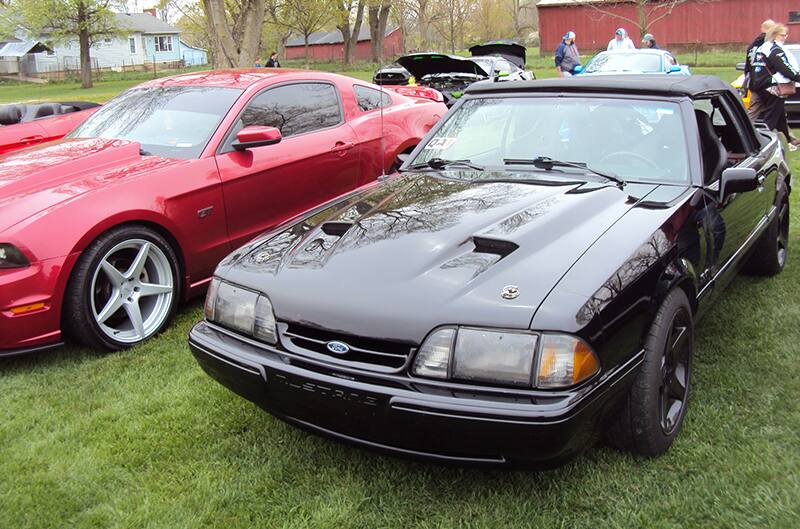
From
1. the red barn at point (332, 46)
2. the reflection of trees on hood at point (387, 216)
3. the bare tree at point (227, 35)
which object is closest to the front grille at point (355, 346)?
the reflection of trees on hood at point (387, 216)

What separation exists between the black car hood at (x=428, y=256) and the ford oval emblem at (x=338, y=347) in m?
0.06

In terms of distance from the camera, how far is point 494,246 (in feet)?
8.18

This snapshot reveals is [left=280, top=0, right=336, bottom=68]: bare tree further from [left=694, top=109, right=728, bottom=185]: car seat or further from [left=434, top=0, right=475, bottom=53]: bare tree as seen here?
[left=694, top=109, right=728, bottom=185]: car seat

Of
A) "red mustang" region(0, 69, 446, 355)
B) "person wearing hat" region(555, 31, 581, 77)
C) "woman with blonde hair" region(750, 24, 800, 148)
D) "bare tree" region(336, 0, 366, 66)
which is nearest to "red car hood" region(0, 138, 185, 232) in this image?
"red mustang" region(0, 69, 446, 355)

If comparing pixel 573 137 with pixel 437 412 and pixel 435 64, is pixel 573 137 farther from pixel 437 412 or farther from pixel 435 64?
pixel 435 64

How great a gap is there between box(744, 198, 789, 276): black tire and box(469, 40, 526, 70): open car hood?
12.0 meters

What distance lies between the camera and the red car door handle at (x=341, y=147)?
17.0ft

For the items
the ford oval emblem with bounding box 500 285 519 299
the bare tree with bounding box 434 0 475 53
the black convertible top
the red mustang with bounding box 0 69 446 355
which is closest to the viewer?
the ford oval emblem with bounding box 500 285 519 299

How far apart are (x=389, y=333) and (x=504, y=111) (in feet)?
6.35

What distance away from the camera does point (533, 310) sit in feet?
6.99

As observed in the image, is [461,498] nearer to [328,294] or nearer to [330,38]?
[328,294]

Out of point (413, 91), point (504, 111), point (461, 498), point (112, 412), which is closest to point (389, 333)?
point (461, 498)

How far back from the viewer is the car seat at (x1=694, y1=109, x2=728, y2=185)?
10.6ft

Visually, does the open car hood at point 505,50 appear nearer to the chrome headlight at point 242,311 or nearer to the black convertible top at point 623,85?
the black convertible top at point 623,85
